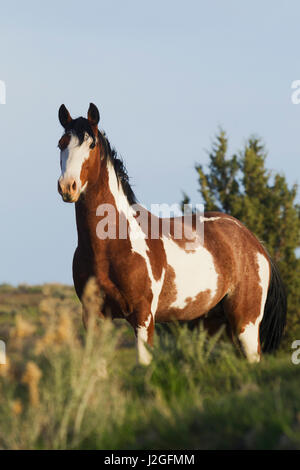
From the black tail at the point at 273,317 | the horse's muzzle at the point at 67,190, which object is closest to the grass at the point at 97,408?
the horse's muzzle at the point at 67,190

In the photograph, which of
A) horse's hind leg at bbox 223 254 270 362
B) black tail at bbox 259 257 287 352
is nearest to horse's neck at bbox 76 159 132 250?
horse's hind leg at bbox 223 254 270 362

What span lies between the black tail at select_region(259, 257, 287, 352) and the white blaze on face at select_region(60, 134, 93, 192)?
4316 mm

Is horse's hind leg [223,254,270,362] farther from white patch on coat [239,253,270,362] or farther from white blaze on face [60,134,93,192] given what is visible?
white blaze on face [60,134,93,192]

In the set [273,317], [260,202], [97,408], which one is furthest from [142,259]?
[260,202]

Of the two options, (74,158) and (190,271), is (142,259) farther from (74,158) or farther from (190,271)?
(74,158)

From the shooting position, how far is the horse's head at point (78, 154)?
7277 mm

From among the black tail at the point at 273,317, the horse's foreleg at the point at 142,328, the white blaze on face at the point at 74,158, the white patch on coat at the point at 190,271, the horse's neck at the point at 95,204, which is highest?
the white blaze on face at the point at 74,158

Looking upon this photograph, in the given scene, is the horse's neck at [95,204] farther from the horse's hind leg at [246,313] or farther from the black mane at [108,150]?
the horse's hind leg at [246,313]

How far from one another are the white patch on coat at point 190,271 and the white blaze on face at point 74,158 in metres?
1.70

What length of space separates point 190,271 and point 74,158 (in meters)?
2.39

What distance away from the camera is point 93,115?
7.90 m

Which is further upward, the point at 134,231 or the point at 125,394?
the point at 134,231

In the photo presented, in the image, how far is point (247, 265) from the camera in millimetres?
9781
